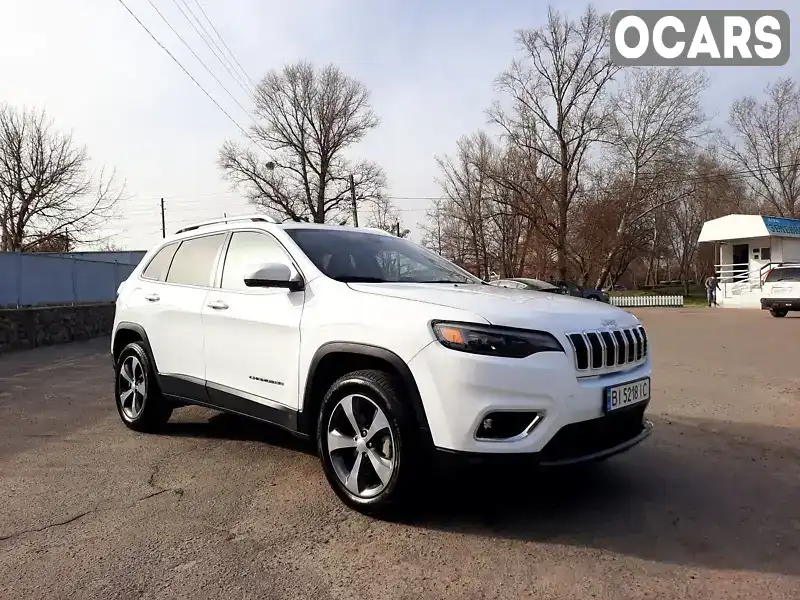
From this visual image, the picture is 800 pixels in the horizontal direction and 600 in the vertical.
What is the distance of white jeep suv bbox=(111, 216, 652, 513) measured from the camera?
3.12 m

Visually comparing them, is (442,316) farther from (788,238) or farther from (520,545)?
(788,238)

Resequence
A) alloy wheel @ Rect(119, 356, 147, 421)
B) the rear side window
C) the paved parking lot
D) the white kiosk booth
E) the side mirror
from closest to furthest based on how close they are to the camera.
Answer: the paved parking lot
the side mirror
alloy wheel @ Rect(119, 356, 147, 421)
the rear side window
the white kiosk booth

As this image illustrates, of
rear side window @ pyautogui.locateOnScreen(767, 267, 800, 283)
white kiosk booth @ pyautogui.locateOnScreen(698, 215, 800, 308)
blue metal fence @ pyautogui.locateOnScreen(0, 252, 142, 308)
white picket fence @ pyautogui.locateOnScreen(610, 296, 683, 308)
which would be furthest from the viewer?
white picket fence @ pyautogui.locateOnScreen(610, 296, 683, 308)

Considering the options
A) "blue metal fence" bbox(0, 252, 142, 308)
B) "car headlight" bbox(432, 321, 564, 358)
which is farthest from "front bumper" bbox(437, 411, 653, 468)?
"blue metal fence" bbox(0, 252, 142, 308)

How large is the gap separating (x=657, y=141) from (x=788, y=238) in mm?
11241

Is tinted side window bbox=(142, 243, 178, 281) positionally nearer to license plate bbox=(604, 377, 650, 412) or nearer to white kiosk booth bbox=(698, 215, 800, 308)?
license plate bbox=(604, 377, 650, 412)

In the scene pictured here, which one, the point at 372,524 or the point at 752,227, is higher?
the point at 752,227

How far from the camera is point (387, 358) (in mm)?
3344

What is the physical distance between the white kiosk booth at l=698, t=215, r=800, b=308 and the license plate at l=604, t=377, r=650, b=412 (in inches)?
1312

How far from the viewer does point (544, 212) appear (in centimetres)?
3806

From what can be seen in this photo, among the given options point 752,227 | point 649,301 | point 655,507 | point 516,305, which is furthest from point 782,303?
point 516,305

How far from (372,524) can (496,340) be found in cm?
121

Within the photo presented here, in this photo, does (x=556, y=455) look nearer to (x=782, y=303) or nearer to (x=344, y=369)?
(x=344, y=369)

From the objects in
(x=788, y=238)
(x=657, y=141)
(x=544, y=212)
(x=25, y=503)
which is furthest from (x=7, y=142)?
(x=788, y=238)
